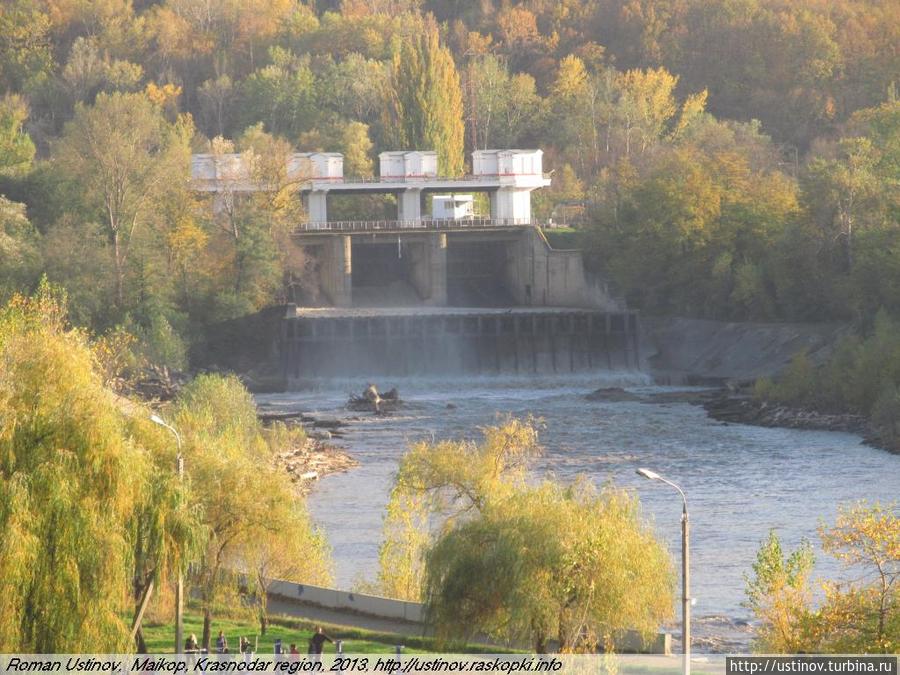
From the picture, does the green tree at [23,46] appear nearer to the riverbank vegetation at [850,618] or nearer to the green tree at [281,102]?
the green tree at [281,102]

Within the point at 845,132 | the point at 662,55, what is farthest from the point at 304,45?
the point at 845,132

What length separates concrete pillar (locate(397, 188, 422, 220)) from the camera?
93.8m

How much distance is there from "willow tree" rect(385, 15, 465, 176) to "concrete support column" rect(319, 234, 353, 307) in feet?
44.5

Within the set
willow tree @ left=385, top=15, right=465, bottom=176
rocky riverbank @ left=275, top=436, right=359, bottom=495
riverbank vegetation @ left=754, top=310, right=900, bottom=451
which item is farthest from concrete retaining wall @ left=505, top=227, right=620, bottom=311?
rocky riverbank @ left=275, top=436, right=359, bottom=495

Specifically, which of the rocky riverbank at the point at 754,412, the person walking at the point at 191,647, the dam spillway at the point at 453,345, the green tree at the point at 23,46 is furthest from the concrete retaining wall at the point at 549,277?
the person walking at the point at 191,647

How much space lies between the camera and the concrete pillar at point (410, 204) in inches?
3693

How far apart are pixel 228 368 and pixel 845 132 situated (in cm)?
4606

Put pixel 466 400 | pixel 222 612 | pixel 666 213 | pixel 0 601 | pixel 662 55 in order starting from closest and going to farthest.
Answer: pixel 0 601 → pixel 222 612 → pixel 466 400 → pixel 666 213 → pixel 662 55

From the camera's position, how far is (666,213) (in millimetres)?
85938

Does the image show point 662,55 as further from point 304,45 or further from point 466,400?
point 466,400

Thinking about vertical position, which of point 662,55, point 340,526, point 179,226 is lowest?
point 340,526

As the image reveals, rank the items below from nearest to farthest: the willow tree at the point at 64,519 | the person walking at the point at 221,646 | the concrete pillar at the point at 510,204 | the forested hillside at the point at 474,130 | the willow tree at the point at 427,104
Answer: the willow tree at the point at 64,519, the person walking at the point at 221,646, the forested hillside at the point at 474,130, the concrete pillar at the point at 510,204, the willow tree at the point at 427,104

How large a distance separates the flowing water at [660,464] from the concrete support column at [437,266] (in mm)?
10637

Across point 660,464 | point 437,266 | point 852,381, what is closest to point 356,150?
point 437,266
